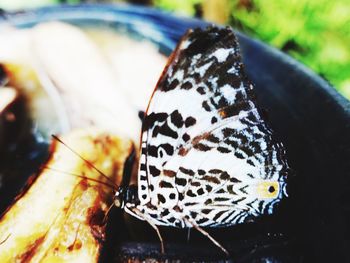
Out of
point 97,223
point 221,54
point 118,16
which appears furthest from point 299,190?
point 118,16

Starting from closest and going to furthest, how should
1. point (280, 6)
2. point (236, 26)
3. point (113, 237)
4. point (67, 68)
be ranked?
point (113, 237) → point (67, 68) → point (280, 6) → point (236, 26)

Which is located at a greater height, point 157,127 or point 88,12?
point 88,12

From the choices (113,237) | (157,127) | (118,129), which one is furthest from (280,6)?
(113,237)

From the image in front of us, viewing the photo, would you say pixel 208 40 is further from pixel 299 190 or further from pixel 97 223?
pixel 97 223

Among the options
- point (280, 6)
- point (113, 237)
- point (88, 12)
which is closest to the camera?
point (113, 237)

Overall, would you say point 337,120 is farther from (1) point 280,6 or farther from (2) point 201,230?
(1) point 280,6

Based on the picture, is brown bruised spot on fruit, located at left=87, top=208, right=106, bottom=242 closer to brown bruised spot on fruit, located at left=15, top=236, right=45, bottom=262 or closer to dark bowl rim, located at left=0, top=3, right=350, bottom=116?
brown bruised spot on fruit, located at left=15, top=236, right=45, bottom=262

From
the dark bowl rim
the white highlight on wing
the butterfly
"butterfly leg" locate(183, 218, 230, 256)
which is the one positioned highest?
the dark bowl rim

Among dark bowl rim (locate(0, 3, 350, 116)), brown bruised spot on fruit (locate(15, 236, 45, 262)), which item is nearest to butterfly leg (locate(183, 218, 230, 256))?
brown bruised spot on fruit (locate(15, 236, 45, 262))
